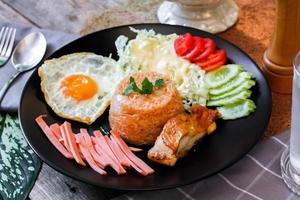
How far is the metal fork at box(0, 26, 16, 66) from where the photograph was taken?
1.47 m

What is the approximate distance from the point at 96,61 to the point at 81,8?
0.37 metres

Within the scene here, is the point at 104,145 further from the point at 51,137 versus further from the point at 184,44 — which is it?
the point at 184,44

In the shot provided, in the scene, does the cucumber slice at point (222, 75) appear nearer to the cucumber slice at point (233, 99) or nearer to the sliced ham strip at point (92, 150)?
the cucumber slice at point (233, 99)

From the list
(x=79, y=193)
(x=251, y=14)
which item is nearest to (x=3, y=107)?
(x=79, y=193)

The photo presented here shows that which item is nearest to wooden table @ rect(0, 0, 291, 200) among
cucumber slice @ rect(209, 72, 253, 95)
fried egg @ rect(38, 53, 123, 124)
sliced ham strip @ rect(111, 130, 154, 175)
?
cucumber slice @ rect(209, 72, 253, 95)

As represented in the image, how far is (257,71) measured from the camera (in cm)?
126

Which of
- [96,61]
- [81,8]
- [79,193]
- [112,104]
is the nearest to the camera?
[79,193]

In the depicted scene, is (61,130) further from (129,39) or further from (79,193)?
(129,39)

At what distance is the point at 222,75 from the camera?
1.30 meters

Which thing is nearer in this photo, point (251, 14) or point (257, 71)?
point (257, 71)

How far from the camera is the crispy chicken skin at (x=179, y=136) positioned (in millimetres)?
1074

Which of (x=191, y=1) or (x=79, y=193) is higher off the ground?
(x=191, y=1)

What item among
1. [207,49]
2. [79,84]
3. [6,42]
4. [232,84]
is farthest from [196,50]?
[6,42]

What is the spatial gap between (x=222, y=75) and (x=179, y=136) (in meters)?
0.28
